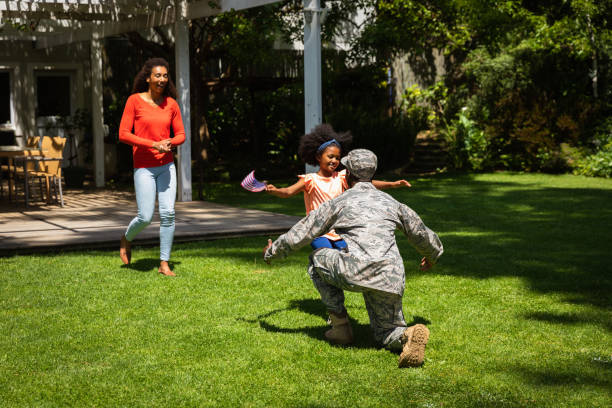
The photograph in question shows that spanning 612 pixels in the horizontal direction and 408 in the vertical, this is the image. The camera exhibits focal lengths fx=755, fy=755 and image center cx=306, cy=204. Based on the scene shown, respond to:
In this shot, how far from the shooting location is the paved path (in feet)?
26.6

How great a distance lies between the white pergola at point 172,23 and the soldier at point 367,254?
206 inches

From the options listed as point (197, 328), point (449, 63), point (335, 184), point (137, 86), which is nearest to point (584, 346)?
point (335, 184)

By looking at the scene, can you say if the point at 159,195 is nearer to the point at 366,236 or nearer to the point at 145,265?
the point at 145,265

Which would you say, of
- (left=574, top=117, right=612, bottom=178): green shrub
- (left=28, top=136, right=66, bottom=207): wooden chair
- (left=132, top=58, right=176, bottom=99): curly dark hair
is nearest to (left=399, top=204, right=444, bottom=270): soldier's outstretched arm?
(left=132, top=58, right=176, bottom=99): curly dark hair

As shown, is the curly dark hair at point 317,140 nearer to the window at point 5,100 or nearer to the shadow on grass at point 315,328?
the shadow on grass at point 315,328

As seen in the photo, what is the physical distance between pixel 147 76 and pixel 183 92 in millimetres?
5778

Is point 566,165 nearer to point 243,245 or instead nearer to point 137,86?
point 243,245

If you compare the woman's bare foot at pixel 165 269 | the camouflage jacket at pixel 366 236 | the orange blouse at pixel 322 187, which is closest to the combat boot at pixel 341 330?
the camouflage jacket at pixel 366 236

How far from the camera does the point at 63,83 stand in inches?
713

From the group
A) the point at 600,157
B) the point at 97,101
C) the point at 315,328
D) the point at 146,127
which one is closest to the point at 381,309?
the point at 315,328

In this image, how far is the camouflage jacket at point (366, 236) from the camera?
430cm

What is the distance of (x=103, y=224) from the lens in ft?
31.1

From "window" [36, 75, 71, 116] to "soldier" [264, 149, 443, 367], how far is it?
576 inches

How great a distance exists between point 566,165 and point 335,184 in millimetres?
13453
